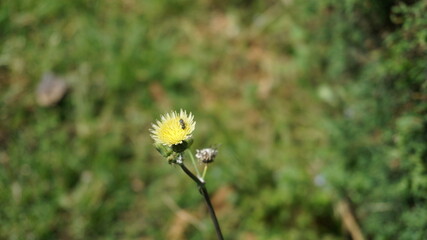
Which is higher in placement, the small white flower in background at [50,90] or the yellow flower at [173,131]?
the small white flower in background at [50,90]

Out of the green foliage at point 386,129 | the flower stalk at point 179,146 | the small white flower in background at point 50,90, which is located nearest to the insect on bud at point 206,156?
the flower stalk at point 179,146

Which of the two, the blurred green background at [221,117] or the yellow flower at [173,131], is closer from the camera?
the yellow flower at [173,131]

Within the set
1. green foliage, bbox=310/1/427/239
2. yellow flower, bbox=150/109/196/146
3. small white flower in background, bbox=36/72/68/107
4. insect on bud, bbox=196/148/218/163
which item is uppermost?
small white flower in background, bbox=36/72/68/107

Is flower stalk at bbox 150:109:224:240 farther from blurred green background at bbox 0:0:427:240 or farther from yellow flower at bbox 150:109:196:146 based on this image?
blurred green background at bbox 0:0:427:240

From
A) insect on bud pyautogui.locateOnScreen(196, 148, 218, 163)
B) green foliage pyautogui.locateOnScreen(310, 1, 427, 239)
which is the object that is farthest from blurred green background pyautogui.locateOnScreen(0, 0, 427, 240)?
insect on bud pyautogui.locateOnScreen(196, 148, 218, 163)

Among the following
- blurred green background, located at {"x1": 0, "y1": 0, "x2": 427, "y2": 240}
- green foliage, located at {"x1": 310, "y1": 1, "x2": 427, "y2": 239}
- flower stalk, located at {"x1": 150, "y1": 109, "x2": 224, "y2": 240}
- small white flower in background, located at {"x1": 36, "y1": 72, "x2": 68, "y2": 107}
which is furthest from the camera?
small white flower in background, located at {"x1": 36, "y1": 72, "x2": 68, "y2": 107}

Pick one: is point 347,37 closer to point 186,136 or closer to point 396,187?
point 396,187

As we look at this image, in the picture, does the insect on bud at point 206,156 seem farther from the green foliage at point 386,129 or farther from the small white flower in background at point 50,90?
the small white flower in background at point 50,90

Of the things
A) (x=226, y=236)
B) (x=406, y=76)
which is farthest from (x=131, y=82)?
(x=406, y=76)
